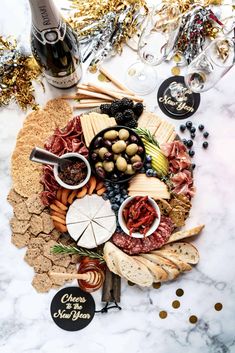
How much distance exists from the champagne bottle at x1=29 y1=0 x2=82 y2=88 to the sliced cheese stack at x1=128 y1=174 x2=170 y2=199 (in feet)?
1.44

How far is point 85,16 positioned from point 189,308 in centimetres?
114

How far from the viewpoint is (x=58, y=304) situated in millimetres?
1926

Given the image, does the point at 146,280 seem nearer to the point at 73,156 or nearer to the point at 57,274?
the point at 57,274

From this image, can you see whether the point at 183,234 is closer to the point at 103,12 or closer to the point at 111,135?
the point at 111,135

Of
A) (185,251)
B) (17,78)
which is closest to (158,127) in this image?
(185,251)

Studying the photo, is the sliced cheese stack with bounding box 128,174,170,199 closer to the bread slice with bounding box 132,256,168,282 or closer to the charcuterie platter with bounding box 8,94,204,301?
the charcuterie platter with bounding box 8,94,204,301

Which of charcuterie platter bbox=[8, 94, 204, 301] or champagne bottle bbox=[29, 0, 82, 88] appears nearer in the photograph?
champagne bottle bbox=[29, 0, 82, 88]

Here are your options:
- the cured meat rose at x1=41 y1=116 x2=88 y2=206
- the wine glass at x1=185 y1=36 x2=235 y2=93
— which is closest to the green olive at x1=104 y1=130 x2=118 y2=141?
the cured meat rose at x1=41 y1=116 x2=88 y2=206

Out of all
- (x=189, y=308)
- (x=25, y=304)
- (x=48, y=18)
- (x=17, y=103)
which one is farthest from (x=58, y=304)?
(x=48, y=18)

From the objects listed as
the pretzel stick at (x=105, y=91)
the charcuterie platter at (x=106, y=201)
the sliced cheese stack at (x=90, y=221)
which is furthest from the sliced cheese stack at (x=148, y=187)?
the pretzel stick at (x=105, y=91)

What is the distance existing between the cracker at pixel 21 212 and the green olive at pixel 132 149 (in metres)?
0.43

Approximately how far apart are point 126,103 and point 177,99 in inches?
8.3

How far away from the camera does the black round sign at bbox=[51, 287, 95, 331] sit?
192 centimetres

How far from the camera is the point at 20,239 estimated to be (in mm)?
1943
